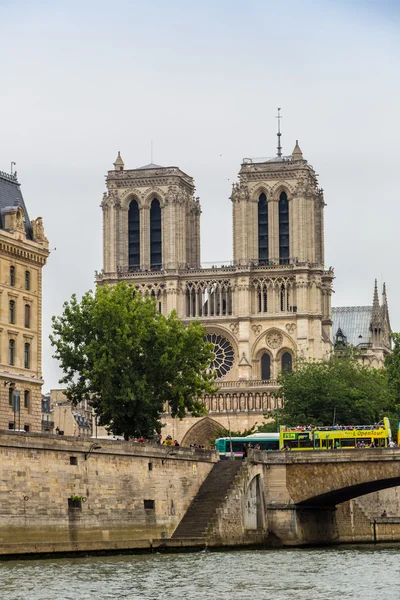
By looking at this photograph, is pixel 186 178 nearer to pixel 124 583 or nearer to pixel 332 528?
pixel 332 528

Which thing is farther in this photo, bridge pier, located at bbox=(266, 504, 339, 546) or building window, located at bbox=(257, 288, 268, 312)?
building window, located at bbox=(257, 288, 268, 312)

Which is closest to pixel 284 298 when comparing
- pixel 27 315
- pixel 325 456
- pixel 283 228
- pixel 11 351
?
pixel 283 228

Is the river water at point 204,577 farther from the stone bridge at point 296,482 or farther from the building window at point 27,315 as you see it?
the building window at point 27,315

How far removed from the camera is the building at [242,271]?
584 ft

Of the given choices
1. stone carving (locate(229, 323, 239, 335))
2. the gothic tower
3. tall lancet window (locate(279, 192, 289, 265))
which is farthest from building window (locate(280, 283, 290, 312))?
the gothic tower

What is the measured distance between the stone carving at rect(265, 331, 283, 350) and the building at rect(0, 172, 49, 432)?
77.0 metres

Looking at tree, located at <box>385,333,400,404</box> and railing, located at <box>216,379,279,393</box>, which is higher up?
railing, located at <box>216,379,279,393</box>

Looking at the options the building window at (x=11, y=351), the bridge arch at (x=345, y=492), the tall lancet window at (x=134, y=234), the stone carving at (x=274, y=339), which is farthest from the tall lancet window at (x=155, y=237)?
the building window at (x=11, y=351)

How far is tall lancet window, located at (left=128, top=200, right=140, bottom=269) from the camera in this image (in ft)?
606

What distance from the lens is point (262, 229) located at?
183 m

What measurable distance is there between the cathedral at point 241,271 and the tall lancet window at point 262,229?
104 millimetres

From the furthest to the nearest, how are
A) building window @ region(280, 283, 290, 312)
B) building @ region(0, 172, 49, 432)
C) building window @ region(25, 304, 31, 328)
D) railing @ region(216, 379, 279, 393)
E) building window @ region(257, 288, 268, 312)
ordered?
building window @ region(257, 288, 268, 312) < building window @ region(280, 283, 290, 312) < railing @ region(216, 379, 279, 393) < building window @ region(25, 304, 31, 328) < building @ region(0, 172, 49, 432)

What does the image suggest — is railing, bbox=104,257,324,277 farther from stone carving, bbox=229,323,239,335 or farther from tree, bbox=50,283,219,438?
tree, bbox=50,283,219,438

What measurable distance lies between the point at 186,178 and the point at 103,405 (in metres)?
87.1
